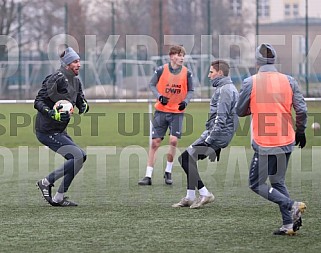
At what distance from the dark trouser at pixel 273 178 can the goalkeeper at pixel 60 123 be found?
2969 millimetres

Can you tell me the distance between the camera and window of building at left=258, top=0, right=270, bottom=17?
92.7ft

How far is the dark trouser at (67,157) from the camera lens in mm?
10914

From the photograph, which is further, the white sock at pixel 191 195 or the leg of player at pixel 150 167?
the leg of player at pixel 150 167

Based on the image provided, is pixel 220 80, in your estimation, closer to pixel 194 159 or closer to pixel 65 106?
pixel 194 159

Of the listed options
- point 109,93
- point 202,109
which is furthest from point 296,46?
point 109,93

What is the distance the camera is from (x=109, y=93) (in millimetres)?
29562

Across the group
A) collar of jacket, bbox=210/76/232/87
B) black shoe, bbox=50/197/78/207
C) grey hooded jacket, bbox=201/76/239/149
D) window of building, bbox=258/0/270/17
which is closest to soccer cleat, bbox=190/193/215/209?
grey hooded jacket, bbox=201/76/239/149

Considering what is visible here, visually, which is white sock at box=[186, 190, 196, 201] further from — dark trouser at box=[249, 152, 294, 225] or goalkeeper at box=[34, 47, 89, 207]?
dark trouser at box=[249, 152, 294, 225]

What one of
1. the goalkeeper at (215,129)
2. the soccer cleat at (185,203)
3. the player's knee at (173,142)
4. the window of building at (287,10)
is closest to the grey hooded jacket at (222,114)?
the goalkeeper at (215,129)

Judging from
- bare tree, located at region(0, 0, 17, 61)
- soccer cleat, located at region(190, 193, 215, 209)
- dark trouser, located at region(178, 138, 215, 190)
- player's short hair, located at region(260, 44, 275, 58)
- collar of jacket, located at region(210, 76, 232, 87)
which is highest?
bare tree, located at region(0, 0, 17, 61)

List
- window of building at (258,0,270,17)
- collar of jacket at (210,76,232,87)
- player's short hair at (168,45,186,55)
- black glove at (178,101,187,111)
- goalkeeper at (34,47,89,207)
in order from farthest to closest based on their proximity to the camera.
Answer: window of building at (258,0,270,17) < black glove at (178,101,187,111) < player's short hair at (168,45,186,55) < goalkeeper at (34,47,89,207) < collar of jacket at (210,76,232,87)

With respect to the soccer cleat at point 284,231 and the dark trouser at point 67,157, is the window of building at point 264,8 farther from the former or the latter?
the soccer cleat at point 284,231

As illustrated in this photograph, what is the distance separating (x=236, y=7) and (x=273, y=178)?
27.7 meters

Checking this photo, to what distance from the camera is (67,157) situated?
11.0m
